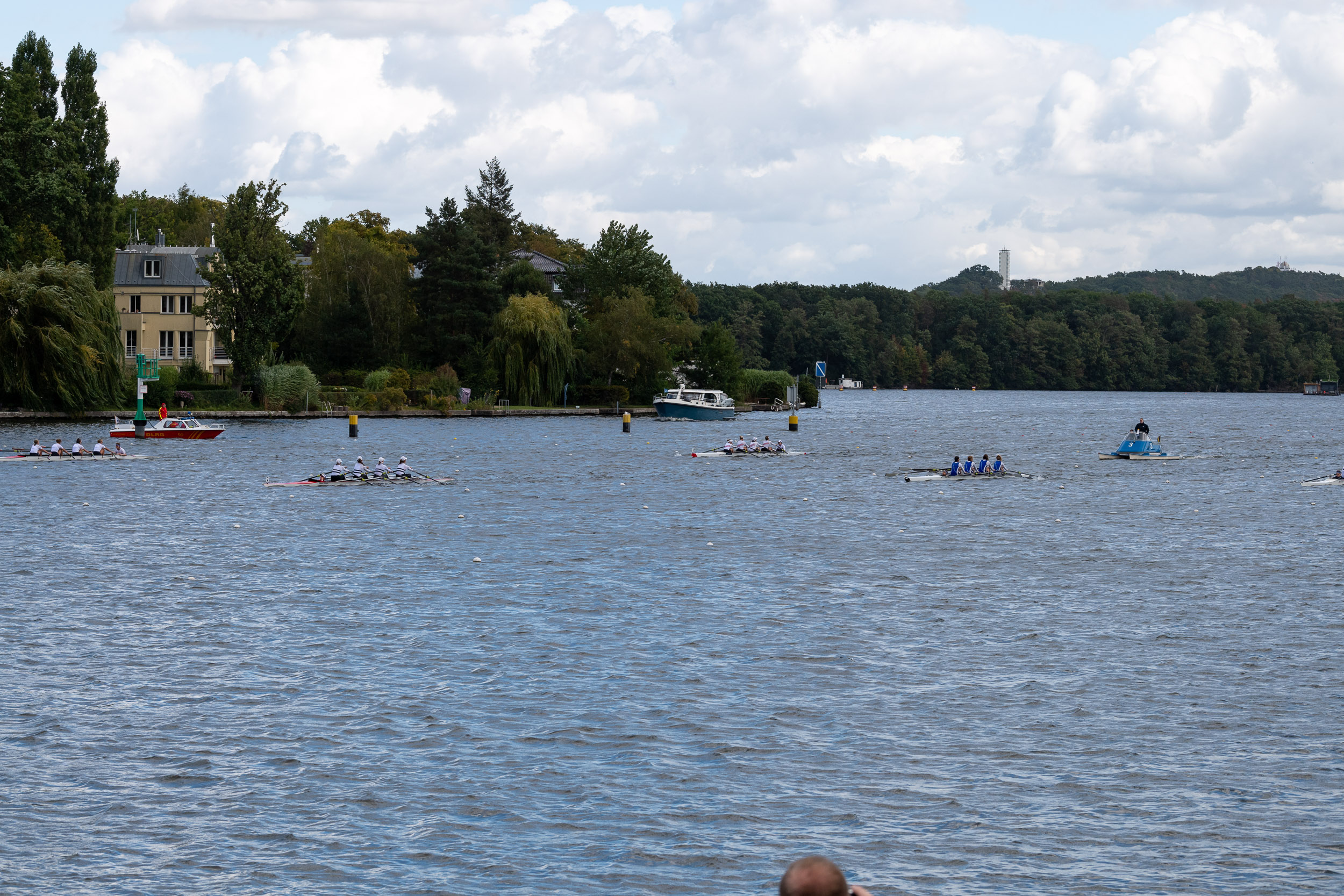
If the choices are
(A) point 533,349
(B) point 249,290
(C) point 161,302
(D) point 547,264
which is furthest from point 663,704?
(D) point 547,264

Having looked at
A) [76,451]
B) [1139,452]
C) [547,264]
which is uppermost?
[547,264]

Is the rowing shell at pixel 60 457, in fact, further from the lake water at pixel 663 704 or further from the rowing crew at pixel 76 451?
the lake water at pixel 663 704

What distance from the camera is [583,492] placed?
165ft

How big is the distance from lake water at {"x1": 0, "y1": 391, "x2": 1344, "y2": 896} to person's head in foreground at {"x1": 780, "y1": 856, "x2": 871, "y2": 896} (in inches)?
245

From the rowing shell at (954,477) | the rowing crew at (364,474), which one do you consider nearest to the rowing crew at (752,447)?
the rowing shell at (954,477)

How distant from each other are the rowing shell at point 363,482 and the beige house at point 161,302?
62.9 meters

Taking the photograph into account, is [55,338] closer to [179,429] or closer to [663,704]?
[179,429]

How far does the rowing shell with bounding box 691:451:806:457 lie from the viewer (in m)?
71.9

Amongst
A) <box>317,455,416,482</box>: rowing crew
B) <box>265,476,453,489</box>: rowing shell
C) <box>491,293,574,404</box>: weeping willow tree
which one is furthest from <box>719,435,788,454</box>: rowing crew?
<box>491,293,574,404</box>: weeping willow tree

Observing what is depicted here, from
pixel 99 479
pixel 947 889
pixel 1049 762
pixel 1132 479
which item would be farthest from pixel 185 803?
pixel 1132 479

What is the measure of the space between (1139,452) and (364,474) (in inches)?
1563

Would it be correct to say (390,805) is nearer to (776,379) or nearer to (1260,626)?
(1260,626)

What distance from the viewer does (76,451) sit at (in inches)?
2255

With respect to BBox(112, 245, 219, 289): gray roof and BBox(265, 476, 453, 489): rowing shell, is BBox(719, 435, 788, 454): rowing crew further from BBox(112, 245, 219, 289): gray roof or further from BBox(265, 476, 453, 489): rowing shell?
BBox(112, 245, 219, 289): gray roof
